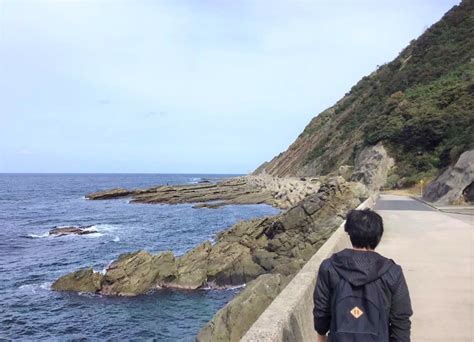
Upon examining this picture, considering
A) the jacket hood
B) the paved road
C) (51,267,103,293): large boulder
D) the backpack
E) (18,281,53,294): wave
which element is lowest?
(18,281,53,294): wave

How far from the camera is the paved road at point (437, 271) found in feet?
19.0

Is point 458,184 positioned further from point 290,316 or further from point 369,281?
point 369,281

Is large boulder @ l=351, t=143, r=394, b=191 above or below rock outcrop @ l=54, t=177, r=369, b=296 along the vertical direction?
above

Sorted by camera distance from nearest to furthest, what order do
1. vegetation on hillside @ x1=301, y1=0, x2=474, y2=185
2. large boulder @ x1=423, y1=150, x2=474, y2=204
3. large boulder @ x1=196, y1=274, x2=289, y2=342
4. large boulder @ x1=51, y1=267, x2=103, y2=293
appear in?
large boulder @ x1=196, y1=274, x2=289, y2=342, large boulder @ x1=51, y1=267, x2=103, y2=293, large boulder @ x1=423, y1=150, x2=474, y2=204, vegetation on hillside @ x1=301, y1=0, x2=474, y2=185

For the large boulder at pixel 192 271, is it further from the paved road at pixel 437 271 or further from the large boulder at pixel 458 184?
the large boulder at pixel 458 184

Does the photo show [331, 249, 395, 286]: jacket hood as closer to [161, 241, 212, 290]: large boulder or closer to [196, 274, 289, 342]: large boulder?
[196, 274, 289, 342]: large boulder

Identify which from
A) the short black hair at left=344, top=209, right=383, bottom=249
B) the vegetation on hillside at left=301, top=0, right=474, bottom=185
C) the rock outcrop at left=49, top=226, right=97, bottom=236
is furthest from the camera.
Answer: the vegetation on hillside at left=301, top=0, right=474, bottom=185

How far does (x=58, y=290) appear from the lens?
1967 centimetres

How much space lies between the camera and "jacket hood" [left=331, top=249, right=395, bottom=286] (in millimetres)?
2760

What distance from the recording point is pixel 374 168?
43.3 metres

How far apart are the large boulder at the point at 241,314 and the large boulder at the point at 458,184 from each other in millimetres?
18488

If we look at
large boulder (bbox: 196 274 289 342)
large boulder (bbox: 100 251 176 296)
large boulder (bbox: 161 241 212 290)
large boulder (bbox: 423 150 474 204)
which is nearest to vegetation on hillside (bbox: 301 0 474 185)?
large boulder (bbox: 423 150 474 204)

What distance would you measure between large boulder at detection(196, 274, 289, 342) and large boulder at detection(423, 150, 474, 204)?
1849 centimetres

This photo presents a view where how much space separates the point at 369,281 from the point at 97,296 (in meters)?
17.6
